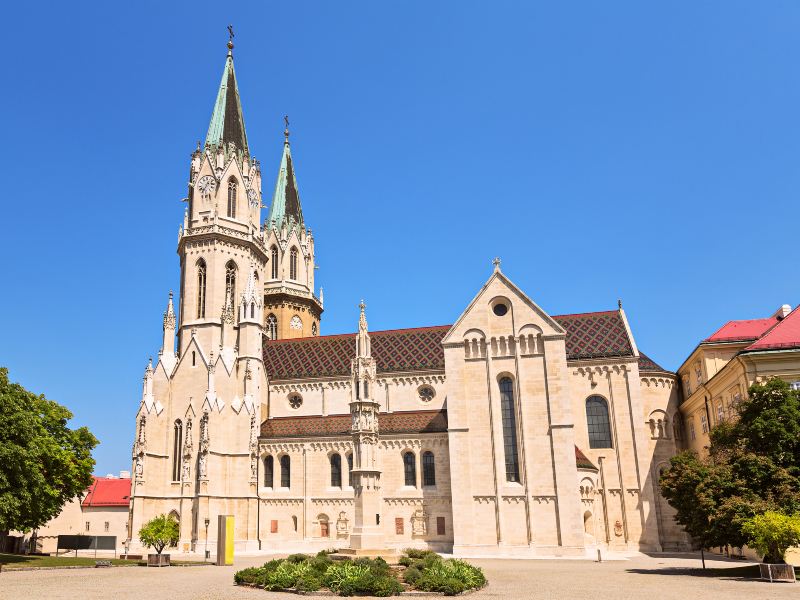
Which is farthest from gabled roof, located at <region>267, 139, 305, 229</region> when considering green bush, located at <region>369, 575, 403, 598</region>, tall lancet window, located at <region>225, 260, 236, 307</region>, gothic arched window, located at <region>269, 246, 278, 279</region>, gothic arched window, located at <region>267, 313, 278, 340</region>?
green bush, located at <region>369, 575, 403, 598</region>

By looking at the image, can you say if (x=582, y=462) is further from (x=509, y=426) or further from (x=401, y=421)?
(x=401, y=421)

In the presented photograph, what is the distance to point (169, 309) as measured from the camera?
2154 inches

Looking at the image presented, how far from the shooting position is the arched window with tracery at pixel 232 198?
57.4 m

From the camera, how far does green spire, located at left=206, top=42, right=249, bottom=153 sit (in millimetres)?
59375

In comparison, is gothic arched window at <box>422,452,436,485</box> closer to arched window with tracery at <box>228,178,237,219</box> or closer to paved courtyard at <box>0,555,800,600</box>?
paved courtyard at <box>0,555,800,600</box>

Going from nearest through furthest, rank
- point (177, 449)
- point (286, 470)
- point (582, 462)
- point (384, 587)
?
point (384, 587)
point (582, 462)
point (177, 449)
point (286, 470)

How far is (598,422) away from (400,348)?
16.8 metres

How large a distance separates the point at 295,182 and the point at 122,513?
125ft

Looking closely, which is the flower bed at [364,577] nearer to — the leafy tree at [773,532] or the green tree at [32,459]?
the leafy tree at [773,532]

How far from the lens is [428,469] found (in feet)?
155

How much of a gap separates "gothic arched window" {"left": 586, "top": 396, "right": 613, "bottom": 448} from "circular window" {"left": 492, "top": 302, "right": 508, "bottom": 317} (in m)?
8.95

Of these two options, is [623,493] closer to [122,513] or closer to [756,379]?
[756,379]

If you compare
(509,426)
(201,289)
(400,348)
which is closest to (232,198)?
(201,289)

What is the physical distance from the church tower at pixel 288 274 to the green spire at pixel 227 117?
1150 cm
